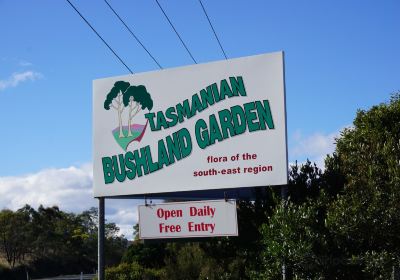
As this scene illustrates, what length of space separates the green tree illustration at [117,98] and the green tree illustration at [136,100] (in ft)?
0.47

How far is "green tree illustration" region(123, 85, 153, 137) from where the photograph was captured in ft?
53.0

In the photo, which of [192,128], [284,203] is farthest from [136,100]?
[284,203]

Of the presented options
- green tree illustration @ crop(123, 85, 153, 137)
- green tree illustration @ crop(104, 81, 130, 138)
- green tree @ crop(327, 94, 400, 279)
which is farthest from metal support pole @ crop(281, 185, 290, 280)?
green tree illustration @ crop(104, 81, 130, 138)

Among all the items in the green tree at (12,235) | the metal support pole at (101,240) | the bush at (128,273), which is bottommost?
the bush at (128,273)

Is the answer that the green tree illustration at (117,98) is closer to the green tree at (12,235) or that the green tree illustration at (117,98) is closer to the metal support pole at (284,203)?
the metal support pole at (284,203)

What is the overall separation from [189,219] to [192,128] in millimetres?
2317

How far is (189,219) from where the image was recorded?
15.2m

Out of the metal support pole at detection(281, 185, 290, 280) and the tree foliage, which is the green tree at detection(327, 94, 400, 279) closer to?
the metal support pole at detection(281, 185, 290, 280)

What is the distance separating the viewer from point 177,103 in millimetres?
15734

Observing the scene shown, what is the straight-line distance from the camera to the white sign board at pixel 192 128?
1456 cm

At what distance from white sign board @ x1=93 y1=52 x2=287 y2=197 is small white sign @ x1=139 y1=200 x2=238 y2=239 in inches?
18.8

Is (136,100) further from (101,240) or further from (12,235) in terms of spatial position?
(12,235)

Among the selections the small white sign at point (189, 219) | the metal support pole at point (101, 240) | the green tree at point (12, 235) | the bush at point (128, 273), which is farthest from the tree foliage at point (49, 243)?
the small white sign at point (189, 219)

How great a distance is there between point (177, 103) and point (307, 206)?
14.2 feet
